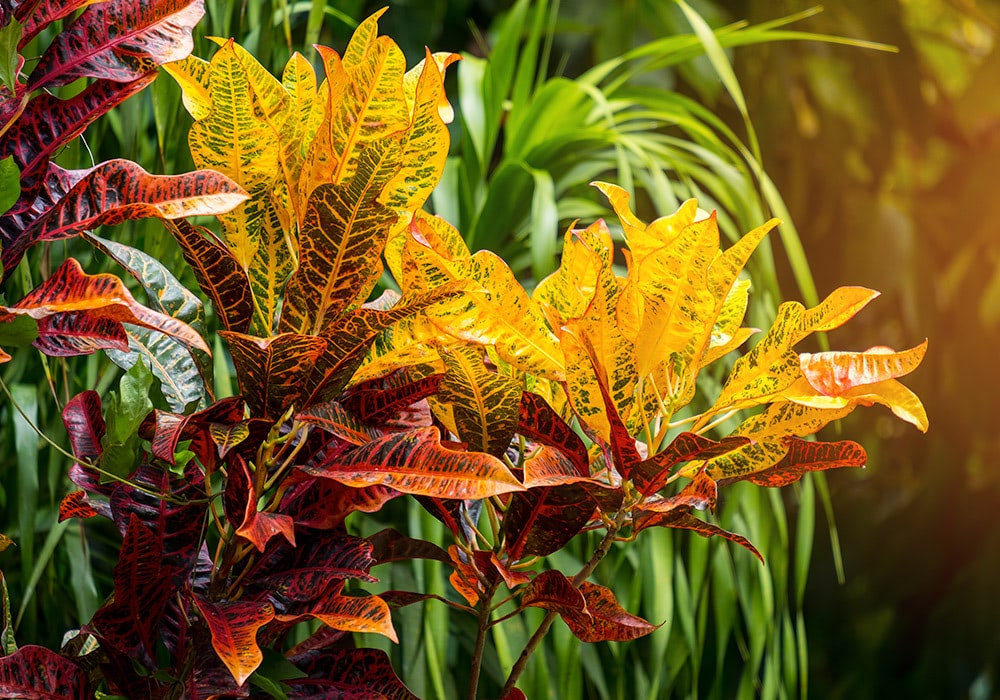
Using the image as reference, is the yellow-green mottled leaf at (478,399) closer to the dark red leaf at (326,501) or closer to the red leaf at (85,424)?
the dark red leaf at (326,501)

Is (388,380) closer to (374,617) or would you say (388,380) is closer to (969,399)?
(374,617)

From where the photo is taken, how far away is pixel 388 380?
367 mm

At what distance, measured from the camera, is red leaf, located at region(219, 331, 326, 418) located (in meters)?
0.30

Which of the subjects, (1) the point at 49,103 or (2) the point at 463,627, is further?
(2) the point at 463,627

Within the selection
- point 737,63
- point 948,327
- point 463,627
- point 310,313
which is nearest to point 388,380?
point 310,313

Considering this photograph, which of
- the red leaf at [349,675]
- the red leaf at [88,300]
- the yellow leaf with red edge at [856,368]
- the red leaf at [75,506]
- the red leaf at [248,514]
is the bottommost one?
the red leaf at [349,675]

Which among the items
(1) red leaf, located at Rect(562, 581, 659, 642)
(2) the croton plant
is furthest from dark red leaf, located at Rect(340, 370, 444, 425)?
(1) red leaf, located at Rect(562, 581, 659, 642)

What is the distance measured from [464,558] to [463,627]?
40 centimetres

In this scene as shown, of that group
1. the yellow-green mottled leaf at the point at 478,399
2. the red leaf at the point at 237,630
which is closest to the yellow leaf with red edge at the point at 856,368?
the yellow-green mottled leaf at the point at 478,399

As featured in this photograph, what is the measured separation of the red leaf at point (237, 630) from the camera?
284 millimetres

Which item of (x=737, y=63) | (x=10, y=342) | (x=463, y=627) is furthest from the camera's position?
(x=737, y=63)

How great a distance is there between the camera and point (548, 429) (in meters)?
0.35

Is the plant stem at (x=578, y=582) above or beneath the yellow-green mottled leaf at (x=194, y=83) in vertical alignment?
beneath

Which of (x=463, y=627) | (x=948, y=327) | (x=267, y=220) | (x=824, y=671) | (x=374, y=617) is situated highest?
(x=267, y=220)
